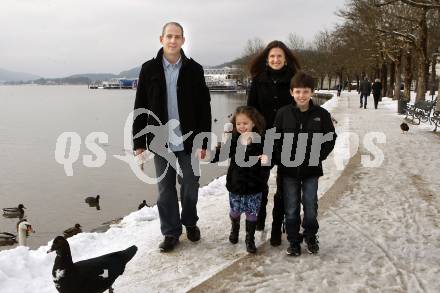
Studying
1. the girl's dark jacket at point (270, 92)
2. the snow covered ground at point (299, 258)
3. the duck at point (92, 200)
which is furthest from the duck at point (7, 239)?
the girl's dark jacket at point (270, 92)

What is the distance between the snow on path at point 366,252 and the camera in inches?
165

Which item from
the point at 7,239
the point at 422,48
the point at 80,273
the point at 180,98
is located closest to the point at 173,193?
the point at 180,98

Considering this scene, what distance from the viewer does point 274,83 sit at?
5031 mm

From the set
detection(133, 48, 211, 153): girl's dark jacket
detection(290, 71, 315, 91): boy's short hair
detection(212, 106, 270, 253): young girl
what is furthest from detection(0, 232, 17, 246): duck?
detection(290, 71, 315, 91): boy's short hair

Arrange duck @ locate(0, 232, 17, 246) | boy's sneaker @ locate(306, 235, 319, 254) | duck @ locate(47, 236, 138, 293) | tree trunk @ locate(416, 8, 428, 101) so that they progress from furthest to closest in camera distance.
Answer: tree trunk @ locate(416, 8, 428, 101) < duck @ locate(0, 232, 17, 246) < boy's sneaker @ locate(306, 235, 319, 254) < duck @ locate(47, 236, 138, 293)

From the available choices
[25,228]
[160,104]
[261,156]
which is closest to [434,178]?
[261,156]

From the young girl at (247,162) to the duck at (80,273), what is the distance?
4.97ft

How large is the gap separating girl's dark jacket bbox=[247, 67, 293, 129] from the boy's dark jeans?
84cm

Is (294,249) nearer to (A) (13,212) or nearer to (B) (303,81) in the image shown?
(B) (303,81)

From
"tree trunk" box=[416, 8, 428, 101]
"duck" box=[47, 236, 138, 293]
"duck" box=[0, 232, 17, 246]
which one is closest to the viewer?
"duck" box=[47, 236, 138, 293]

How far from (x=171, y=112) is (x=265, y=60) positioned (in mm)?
1240

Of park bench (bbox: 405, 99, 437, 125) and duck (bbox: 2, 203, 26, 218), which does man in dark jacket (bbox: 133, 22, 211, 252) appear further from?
park bench (bbox: 405, 99, 437, 125)

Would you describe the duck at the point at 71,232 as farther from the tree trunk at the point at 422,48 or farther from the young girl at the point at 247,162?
the tree trunk at the point at 422,48

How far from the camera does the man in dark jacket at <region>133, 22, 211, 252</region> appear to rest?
475 centimetres
